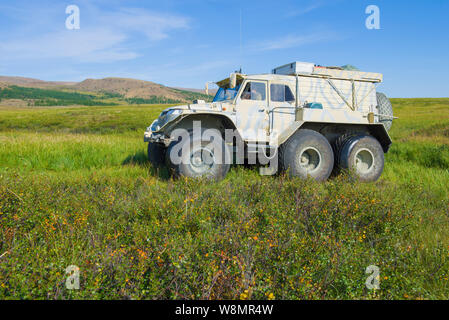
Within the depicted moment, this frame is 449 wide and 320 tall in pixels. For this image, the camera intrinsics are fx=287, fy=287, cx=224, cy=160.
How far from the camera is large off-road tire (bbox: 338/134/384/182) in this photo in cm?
701

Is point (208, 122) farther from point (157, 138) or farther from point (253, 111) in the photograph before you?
point (157, 138)

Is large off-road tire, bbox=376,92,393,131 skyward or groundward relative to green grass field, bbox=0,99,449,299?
skyward

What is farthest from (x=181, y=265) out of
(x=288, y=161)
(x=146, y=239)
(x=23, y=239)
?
(x=288, y=161)

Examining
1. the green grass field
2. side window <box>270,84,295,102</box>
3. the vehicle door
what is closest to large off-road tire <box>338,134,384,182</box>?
the green grass field

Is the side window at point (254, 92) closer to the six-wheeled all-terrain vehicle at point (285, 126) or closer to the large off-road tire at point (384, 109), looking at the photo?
the six-wheeled all-terrain vehicle at point (285, 126)

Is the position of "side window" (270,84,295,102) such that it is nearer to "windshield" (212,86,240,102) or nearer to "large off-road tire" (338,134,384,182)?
"windshield" (212,86,240,102)

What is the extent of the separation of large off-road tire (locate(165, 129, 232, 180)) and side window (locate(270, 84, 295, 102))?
1.73m

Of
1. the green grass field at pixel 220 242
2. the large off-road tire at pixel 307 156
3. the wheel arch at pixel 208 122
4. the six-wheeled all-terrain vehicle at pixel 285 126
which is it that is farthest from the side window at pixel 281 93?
the green grass field at pixel 220 242

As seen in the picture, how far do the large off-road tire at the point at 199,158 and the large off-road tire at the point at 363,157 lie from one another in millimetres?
2996

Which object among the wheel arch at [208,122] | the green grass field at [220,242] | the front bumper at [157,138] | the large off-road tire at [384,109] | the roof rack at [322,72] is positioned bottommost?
the green grass field at [220,242]

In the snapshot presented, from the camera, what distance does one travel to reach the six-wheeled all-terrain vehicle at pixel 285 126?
5984 millimetres

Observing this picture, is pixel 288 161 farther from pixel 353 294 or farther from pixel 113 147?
pixel 113 147

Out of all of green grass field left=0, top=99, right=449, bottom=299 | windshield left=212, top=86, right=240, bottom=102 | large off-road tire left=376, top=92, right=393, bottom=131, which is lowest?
green grass field left=0, top=99, right=449, bottom=299

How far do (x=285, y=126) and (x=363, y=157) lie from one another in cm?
234
